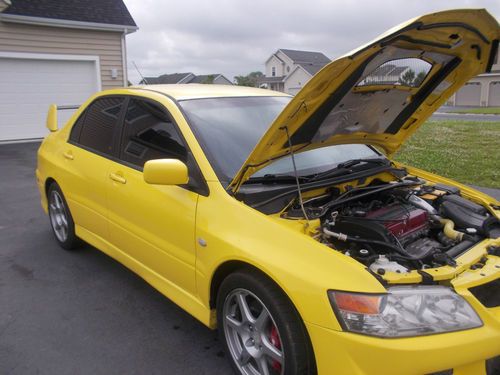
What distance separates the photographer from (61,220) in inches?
177

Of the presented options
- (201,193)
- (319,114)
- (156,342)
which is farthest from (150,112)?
(156,342)

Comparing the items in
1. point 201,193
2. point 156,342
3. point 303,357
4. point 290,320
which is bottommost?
point 156,342

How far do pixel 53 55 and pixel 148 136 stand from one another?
10630 mm

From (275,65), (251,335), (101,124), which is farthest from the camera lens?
(275,65)

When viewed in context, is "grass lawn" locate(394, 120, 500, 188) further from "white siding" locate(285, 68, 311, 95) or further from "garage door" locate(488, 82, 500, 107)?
"white siding" locate(285, 68, 311, 95)

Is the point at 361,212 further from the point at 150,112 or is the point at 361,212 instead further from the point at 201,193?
the point at 150,112

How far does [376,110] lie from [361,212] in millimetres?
819

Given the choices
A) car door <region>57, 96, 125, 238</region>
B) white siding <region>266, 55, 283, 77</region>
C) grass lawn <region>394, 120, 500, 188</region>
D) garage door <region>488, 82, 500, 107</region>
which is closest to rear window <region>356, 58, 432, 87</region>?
car door <region>57, 96, 125, 238</region>

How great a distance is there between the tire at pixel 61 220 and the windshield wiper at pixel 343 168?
8.16 ft

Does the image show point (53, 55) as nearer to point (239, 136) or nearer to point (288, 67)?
point (239, 136)

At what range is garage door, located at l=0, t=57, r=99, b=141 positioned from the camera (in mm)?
11781

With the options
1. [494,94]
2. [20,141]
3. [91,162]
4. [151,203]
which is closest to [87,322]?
[151,203]

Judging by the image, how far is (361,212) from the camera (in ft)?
8.81

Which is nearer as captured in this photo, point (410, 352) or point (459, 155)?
point (410, 352)
